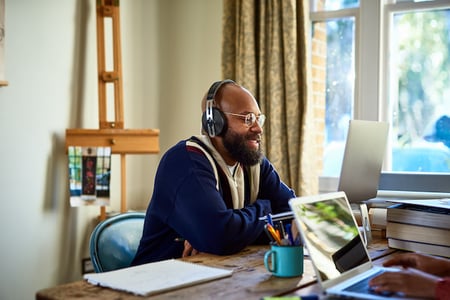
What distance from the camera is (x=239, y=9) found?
353 centimetres

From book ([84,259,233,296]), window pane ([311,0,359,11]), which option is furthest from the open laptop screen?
window pane ([311,0,359,11])

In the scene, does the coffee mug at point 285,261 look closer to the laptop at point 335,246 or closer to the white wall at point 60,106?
the laptop at point 335,246

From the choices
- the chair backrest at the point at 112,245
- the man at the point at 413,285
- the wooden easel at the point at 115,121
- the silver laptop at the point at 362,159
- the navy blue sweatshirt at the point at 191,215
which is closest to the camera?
the man at the point at 413,285

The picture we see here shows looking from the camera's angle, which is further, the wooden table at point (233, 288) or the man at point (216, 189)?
the man at point (216, 189)

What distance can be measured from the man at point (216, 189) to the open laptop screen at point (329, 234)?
15.1 inches

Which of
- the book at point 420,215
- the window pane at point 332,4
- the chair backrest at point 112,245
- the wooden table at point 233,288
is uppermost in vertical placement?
the window pane at point 332,4

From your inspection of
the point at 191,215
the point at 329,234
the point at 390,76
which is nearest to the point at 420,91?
the point at 390,76

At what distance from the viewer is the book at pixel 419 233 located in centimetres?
163

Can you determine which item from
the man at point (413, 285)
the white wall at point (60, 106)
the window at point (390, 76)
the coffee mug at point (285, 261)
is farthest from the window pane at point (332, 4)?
the man at point (413, 285)

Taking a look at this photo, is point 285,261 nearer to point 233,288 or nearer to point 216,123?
point 233,288

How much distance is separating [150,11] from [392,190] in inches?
72.2

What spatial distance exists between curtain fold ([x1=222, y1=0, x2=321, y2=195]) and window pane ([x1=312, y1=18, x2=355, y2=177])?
0.14 meters

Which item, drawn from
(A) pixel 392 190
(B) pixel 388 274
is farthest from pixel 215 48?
(B) pixel 388 274

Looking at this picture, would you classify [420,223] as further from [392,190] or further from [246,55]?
[246,55]
